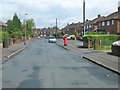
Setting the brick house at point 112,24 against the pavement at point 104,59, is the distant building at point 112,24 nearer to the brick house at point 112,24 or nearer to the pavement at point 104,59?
the brick house at point 112,24

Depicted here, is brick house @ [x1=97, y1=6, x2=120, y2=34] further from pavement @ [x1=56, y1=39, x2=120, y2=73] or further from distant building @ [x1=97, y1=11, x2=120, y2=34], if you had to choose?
pavement @ [x1=56, y1=39, x2=120, y2=73]

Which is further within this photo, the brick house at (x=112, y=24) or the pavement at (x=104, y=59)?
the brick house at (x=112, y=24)

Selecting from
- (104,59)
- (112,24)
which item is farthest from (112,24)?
(104,59)

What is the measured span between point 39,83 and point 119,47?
1376 cm

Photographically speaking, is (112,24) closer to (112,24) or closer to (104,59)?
(112,24)

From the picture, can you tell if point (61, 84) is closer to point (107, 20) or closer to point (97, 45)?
point (97, 45)

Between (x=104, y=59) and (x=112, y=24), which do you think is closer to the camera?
(x=104, y=59)

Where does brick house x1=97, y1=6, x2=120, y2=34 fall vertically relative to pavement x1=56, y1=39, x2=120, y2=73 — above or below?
above

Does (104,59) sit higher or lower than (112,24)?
lower

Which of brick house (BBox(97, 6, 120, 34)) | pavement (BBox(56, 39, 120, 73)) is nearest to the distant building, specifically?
brick house (BBox(97, 6, 120, 34))

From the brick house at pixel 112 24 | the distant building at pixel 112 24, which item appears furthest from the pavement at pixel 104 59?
the distant building at pixel 112 24

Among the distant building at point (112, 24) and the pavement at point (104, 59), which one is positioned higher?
the distant building at point (112, 24)

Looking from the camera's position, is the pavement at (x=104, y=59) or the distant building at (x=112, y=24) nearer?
the pavement at (x=104, y=59)

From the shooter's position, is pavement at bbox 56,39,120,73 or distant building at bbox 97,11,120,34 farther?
distant building at bbox 97,11,120,34
